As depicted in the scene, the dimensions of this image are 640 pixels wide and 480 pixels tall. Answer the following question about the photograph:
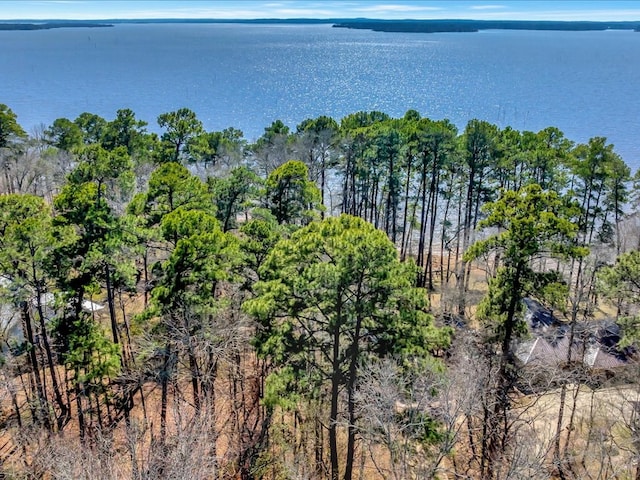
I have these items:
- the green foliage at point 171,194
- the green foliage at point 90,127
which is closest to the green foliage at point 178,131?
the green foliage at point 90,127

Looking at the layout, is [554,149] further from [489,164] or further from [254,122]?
[254,122]

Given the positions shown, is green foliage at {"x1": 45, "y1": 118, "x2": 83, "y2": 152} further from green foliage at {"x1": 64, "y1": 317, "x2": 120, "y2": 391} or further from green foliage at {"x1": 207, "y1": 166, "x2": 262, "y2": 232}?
green foliage at {"x1": 64, "y1": 317, "x2": 120, "y2": 391}

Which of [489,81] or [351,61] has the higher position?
[351,61]

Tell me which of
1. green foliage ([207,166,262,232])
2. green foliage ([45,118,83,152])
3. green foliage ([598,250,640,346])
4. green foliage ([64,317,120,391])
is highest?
green foliage ([45,118,83,152])

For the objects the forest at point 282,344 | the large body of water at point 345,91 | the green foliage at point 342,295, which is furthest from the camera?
the large body of water at point 345,91


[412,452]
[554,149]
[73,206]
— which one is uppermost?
[554,149]

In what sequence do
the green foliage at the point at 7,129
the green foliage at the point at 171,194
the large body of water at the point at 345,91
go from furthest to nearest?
the large body of water at the point at 345,91 → the green foliage at the point at 7,129 → the green foliage at the point at 171,194

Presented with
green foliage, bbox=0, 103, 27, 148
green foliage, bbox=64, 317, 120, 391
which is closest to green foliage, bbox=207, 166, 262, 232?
green foliage, bbox=64, 317, 120, 391

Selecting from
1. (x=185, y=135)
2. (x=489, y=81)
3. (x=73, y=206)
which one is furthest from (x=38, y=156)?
(x=489, y=81)

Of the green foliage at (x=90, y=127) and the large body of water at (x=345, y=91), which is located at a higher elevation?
the large body of water at (x=345, y=91)

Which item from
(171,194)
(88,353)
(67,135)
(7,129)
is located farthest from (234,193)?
(7,129)

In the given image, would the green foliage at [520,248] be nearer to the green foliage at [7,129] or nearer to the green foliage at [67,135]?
the green foliage at [67,135]
